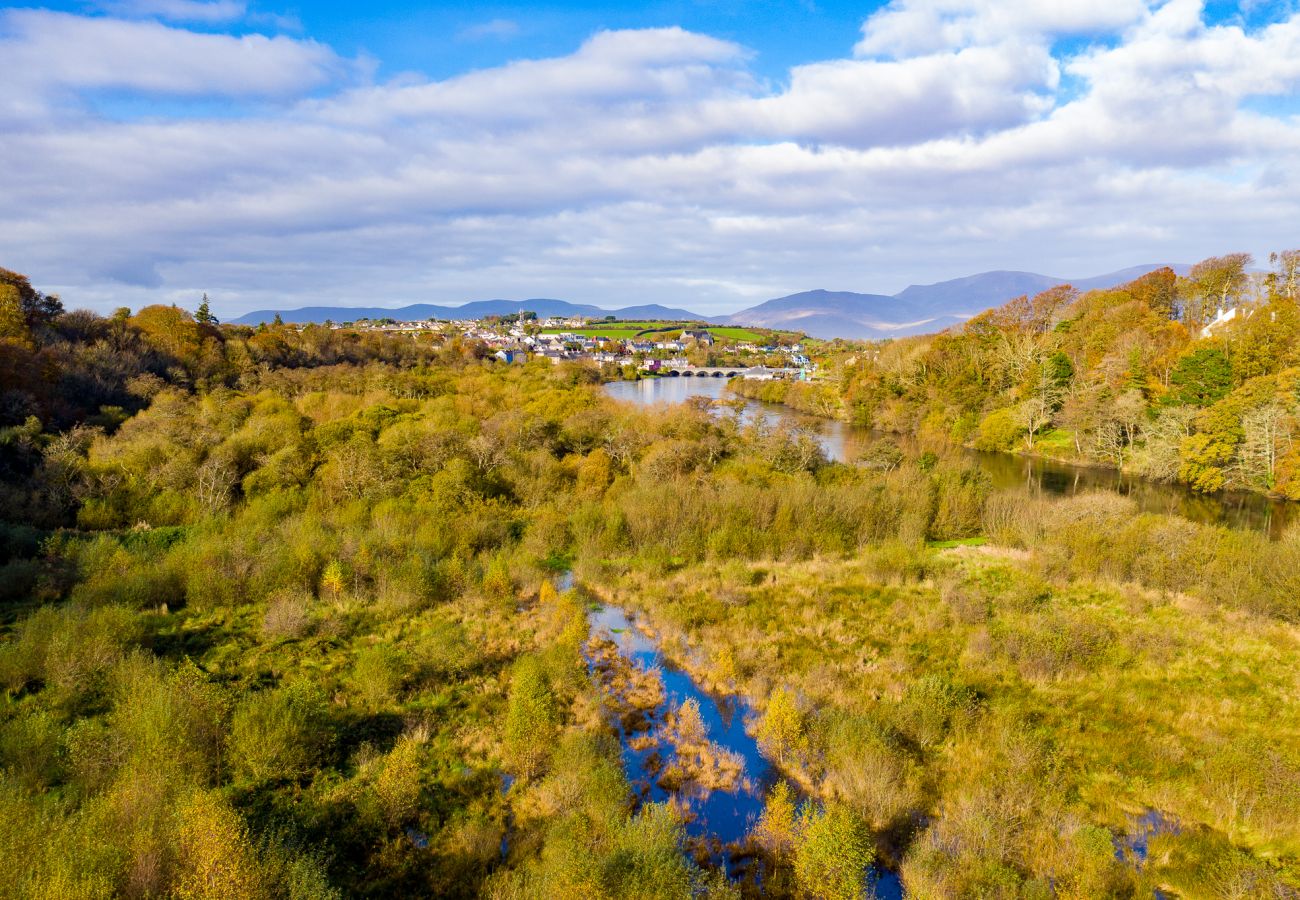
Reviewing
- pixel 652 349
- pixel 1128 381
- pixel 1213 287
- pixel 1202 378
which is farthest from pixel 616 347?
pixel 1202 378

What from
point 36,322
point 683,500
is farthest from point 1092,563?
point 36,322

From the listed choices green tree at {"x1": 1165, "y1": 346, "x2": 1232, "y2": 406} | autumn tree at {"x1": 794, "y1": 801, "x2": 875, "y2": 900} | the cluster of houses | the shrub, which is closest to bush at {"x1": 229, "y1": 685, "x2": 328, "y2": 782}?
the shrub

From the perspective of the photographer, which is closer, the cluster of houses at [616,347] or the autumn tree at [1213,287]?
the autumn tree at [1213,287]

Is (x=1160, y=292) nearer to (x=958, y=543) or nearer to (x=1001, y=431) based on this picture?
(x=1001, y=431)

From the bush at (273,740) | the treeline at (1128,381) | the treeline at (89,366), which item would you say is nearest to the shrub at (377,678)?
the bush at (273,740)

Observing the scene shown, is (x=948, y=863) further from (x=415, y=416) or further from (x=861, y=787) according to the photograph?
(x=415, y=416)

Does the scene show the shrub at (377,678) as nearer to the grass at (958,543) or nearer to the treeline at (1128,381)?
the grass at (958,543)

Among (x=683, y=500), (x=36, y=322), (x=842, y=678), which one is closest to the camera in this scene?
(x=842, y=678)

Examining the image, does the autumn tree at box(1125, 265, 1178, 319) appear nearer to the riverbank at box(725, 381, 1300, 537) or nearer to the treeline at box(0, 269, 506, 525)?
the riverbank at box(725, 381, 1300, 537)
